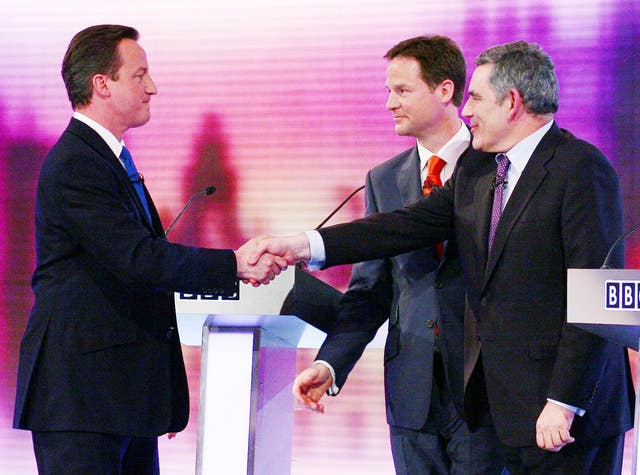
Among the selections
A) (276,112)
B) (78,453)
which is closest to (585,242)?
(78,453)

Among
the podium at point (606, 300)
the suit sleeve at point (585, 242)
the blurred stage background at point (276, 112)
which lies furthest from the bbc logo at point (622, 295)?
the blurred stage background at point (276, 112)

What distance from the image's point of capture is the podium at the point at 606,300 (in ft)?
5.70

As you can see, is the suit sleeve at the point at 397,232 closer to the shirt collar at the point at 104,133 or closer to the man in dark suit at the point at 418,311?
the man in dark suit at the point at 418,311

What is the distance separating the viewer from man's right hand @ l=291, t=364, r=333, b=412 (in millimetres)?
2469

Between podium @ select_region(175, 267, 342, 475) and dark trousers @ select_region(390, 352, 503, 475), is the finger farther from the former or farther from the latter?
dark trousers @ select_region(390, 352, 503, 475)

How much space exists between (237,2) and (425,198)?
86.7 inches

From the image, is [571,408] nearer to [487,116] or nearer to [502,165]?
[502,165]

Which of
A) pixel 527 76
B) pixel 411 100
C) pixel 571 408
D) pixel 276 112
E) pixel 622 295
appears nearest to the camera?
pixel 622 295

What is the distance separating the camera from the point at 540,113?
2381 millimetres

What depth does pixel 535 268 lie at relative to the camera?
2.19 metres

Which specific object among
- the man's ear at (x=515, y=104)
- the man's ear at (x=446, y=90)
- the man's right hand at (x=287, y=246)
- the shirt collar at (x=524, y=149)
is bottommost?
the man's right hand at (x=287, y=246)

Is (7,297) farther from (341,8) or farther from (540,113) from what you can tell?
(540,113)

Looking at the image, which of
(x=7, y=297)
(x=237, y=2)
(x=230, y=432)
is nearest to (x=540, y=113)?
(x=230, y=432)

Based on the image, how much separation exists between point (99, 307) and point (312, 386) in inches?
23.8
